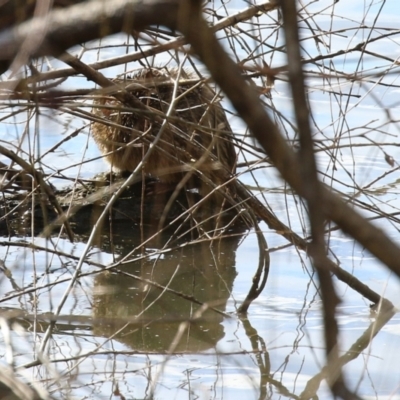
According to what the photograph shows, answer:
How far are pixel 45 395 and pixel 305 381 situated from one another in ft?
3.92

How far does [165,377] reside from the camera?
7.73 ft

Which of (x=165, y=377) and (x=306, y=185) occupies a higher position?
(x=165, y=377)

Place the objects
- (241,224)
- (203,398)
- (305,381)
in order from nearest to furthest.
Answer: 1. (203,398)
2. (305,381)
3. (241,224)

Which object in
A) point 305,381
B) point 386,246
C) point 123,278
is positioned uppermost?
point 123,278

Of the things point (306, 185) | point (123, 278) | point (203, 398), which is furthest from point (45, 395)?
point (123, 278)

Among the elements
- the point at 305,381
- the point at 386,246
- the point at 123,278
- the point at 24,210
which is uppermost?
the point at 24,210

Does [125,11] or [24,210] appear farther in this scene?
[24,210]

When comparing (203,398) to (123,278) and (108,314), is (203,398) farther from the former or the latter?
(123,278)

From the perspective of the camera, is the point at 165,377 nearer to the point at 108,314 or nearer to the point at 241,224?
the point at 108,314

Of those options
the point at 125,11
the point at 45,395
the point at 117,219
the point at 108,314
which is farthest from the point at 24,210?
the point at 125,11

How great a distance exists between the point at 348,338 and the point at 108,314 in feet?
2.69

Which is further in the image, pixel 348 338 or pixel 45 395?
pixel 348 338

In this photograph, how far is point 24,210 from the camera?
3479mm

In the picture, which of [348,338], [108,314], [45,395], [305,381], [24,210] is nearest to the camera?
[45,395]
